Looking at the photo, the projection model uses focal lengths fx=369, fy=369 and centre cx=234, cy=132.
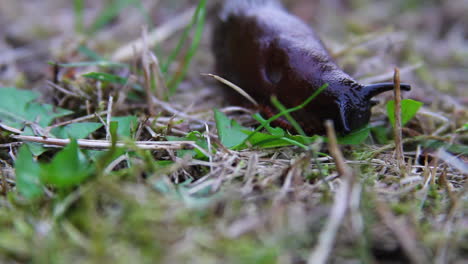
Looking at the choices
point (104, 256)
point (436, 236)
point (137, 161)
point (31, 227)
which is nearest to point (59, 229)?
point (31, 227)

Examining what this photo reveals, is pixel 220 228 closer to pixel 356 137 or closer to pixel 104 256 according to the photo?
pixel 104 256

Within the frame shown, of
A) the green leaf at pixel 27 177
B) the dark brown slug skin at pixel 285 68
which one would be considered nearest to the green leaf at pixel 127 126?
the green leaf at pixel 27 177

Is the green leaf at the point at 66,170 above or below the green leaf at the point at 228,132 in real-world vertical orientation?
below

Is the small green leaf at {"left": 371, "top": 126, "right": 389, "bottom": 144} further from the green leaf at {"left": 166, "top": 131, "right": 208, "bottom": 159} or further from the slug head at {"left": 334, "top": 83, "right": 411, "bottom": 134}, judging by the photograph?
the green leaf at {"left": 166, "top": 131, "right": 208, "bottom": 159}

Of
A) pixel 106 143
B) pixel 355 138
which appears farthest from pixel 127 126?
pixel 355 138

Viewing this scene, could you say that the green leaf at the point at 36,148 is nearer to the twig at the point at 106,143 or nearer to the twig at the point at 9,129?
the twig at the point at 106,143

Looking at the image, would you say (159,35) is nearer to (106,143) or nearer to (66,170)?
(106,143)

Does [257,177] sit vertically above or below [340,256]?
above
